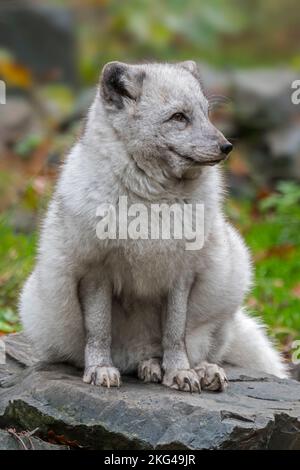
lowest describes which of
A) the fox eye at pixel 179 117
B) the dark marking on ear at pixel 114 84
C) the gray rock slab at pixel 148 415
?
the gray rock slab at pixel 148 415

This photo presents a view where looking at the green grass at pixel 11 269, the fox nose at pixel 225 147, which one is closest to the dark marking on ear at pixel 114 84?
the fox nose at pixel 225 147

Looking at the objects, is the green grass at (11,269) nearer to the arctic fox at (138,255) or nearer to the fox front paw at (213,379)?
the arctic fox at (138,255)

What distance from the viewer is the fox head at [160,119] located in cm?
493

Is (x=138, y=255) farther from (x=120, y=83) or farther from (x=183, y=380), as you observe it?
(x=120, y=83)

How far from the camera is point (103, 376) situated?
16.6 ft

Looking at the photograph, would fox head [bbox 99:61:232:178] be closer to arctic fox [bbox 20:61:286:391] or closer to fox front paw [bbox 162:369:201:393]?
arctic fox [bbox 20:61:286:391]

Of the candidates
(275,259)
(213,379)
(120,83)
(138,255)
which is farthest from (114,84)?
(275,259)

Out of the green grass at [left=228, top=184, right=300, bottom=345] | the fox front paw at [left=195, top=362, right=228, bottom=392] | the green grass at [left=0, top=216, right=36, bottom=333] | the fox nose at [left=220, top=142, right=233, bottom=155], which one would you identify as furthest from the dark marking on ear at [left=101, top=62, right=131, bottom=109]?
the green grass at [left=228, top=184, right=300, bottom=345]

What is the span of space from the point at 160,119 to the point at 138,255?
695 millimetres

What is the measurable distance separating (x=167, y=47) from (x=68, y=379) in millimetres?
14071

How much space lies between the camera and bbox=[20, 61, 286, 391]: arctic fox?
195 inches

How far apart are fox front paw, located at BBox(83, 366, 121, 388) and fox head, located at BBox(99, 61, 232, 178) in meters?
1.06

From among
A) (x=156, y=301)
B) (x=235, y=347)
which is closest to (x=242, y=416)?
(x=156, y=301)

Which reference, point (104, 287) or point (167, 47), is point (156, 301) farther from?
point (167, 47)
